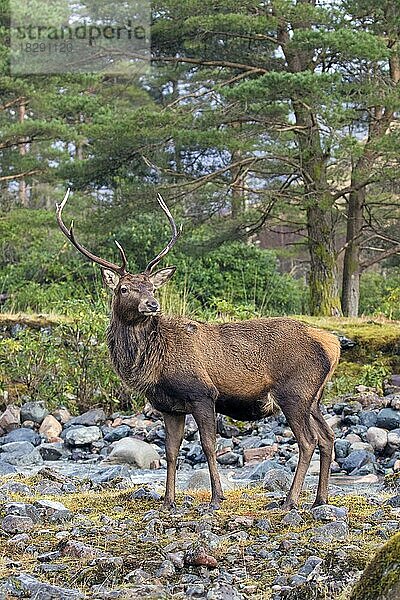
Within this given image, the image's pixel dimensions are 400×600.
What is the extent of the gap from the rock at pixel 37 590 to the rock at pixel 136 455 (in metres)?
4.29

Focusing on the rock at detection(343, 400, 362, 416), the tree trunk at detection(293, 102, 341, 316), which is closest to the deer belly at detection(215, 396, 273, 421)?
the rock at detection(343, 400, 362, 416)

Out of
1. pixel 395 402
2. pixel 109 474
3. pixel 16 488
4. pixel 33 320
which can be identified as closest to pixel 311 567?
pixel 16 488

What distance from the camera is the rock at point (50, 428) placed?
10.4 metres

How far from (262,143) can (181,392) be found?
13.7 meters

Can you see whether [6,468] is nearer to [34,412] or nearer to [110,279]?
[34,412]

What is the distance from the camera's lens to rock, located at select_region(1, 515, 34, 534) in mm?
5566

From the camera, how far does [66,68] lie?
2041 cm

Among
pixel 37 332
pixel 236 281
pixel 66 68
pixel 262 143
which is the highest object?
pixel 66 68

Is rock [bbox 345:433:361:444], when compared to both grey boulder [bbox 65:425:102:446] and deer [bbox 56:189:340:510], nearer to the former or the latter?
grey boulder [bbox 65:425:102:446]

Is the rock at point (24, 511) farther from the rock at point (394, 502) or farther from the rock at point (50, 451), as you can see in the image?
the rock at point (50, 451)

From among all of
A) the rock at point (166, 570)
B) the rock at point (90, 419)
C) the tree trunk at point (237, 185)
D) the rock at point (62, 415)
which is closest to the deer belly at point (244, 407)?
the rock at point (166, 570)

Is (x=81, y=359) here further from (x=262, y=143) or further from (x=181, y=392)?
(x=262, y=143)

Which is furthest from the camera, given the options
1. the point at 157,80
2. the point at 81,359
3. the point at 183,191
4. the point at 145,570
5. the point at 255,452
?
the point at 157,80

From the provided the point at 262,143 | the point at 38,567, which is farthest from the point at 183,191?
the point at 38,567
